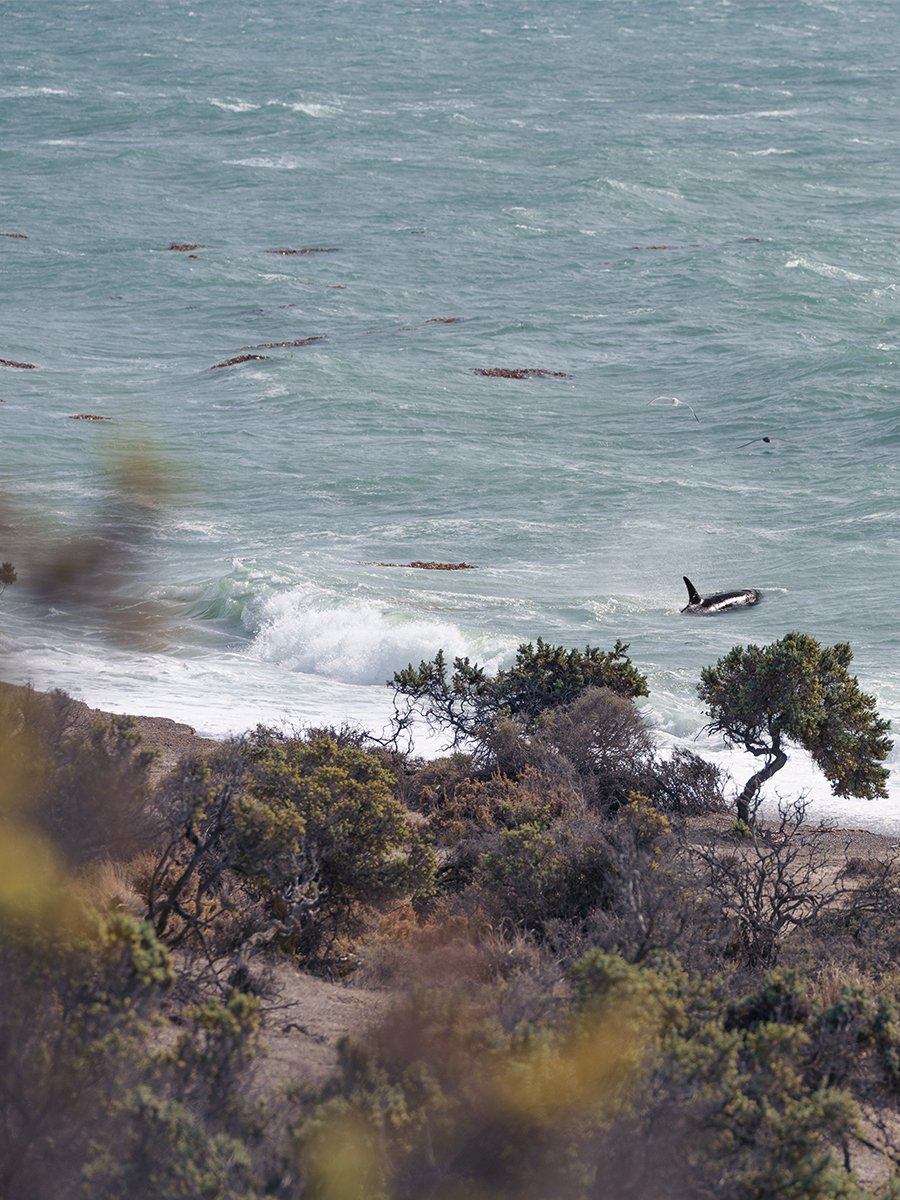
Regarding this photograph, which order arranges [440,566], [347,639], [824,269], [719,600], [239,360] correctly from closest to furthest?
[347,639] → [719,600] → [440,566] → [239,360] → [824,269]

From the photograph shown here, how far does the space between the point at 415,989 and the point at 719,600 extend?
14.1 meters

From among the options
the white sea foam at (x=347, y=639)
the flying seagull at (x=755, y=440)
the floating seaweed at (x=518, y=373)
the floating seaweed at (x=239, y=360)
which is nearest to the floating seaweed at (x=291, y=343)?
the floating seaweed at (x=239, y=360)

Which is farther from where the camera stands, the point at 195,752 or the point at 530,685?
the point at 530,685

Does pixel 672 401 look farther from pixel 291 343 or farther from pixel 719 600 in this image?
pixel 719 600

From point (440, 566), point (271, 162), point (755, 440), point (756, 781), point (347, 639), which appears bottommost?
point (756, 781)

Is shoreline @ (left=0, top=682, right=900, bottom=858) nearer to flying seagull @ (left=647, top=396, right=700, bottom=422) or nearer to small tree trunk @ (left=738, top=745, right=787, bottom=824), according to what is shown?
small tree trunk @ (left=738, top=745, right=787, bottom=824)

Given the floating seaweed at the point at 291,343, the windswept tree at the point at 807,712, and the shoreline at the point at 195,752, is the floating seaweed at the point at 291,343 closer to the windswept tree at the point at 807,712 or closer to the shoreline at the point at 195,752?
the shoreline at the point at 195,752

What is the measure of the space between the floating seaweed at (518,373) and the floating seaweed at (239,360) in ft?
17.5

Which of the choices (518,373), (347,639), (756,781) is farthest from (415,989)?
(518,373)

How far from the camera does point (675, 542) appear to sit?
70.0 ft

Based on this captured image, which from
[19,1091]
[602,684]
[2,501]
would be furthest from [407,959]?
[2,501]

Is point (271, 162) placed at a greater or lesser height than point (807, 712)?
greater

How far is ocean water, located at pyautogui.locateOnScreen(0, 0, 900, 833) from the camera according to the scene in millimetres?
17734

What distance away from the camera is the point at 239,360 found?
32.5 metres
